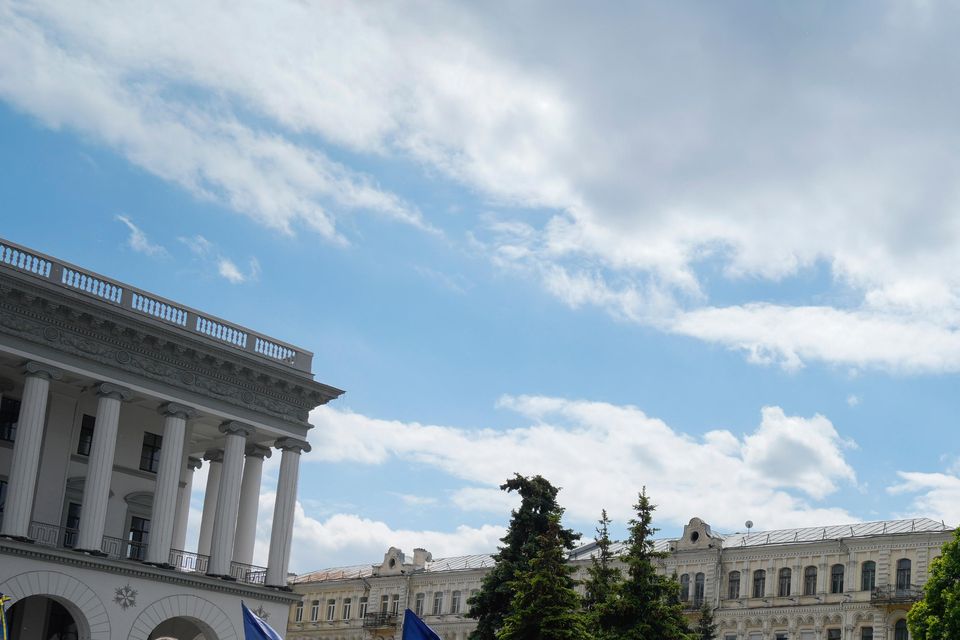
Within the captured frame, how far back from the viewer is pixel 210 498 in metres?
42.1

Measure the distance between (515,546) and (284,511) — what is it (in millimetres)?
8235

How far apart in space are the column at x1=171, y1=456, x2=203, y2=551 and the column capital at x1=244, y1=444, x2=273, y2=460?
106 inches

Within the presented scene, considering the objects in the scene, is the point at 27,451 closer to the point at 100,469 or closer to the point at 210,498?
the point at 100,469

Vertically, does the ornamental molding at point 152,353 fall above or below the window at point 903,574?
above

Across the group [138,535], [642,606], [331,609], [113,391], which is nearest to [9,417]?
[113,391]

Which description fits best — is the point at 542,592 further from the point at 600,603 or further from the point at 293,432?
the point at 293,432

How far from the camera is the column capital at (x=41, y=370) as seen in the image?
34.8m

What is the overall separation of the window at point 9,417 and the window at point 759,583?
131 feet

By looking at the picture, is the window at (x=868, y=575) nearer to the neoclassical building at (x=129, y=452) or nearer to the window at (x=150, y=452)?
the neoclassical building at (x=129, y=452)

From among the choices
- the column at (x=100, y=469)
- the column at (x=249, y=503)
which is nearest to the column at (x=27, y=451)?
the column at (x=100, y=469)

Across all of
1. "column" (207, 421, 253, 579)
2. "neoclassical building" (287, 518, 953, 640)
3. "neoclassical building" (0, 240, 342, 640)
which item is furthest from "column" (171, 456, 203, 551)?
"neoclassical building" (287, 518, 953, 640)

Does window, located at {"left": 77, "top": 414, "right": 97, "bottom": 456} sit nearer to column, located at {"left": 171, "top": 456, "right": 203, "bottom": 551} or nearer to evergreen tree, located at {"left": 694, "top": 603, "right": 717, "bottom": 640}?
column, located at {"left": 171, "top": 456, "right": 203, "bottom": 551}

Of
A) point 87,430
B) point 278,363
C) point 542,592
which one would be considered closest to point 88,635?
point 87,430

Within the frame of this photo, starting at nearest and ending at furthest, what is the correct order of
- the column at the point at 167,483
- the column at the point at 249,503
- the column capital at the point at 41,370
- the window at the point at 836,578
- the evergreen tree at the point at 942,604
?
the column capital at the point at 41,370
the column at the point at 167,483
the column at the point at 249,503
the evergreen tree at the point at 942,604
the window at the point at 836,578
